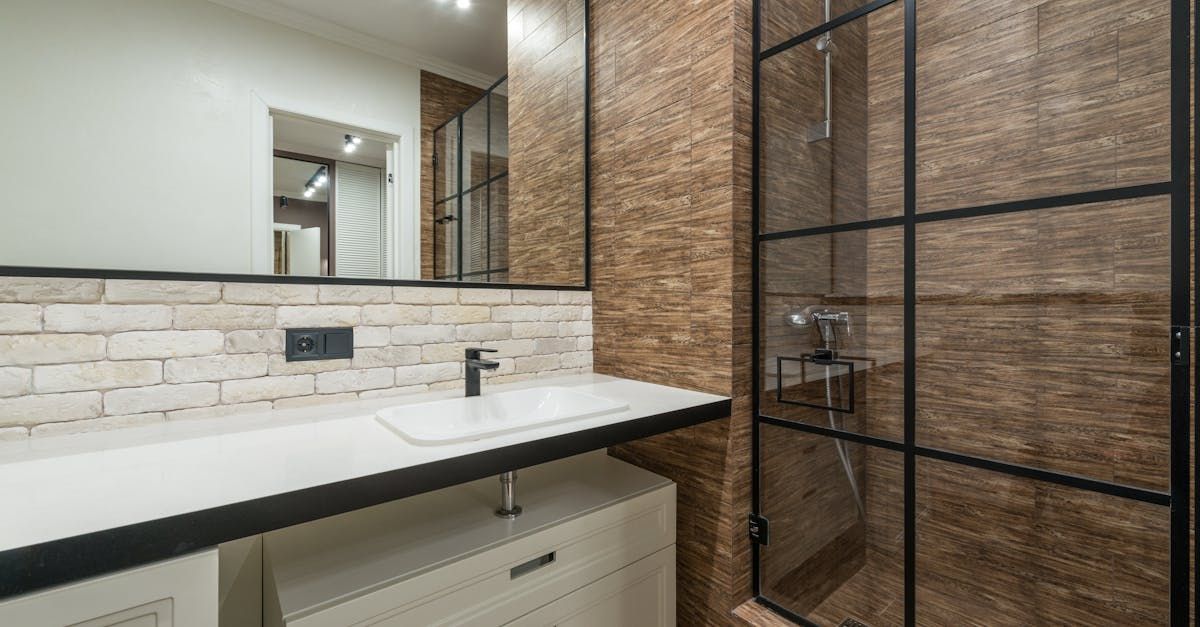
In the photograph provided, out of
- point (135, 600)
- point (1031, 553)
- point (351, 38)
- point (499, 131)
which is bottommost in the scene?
point (1031, 553)

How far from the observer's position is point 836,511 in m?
1.42

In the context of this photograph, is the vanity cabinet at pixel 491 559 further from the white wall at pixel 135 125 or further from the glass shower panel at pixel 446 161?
the glass shower panel at pixel 446 161

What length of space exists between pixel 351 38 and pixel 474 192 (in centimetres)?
57

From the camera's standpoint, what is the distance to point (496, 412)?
4.99 ft

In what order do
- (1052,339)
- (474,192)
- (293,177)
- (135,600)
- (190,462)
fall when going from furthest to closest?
(474,192) < (293,177) < (1052,339) < (190,462) < (135,600)

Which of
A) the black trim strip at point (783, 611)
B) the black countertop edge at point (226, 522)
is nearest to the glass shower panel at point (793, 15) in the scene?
the black countertop edge at point (226, 522)

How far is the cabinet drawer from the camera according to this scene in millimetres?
999

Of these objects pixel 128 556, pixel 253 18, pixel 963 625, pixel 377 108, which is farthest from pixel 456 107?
pixel 963 625

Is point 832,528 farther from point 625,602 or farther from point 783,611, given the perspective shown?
point 625,602

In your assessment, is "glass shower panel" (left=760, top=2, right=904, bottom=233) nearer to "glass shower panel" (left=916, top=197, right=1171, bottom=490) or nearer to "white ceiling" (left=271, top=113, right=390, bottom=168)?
"glass shower panel" (left=916, top=197, right=1171, bottom=490)

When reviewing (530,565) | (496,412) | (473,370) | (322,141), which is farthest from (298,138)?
(530,565)

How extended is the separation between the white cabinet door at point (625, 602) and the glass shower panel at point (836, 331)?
618 millimetres

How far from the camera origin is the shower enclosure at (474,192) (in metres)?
1.63

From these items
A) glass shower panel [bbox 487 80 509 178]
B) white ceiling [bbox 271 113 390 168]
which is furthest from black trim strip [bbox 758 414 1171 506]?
white ceiling [bbox 271 113 390 168]
